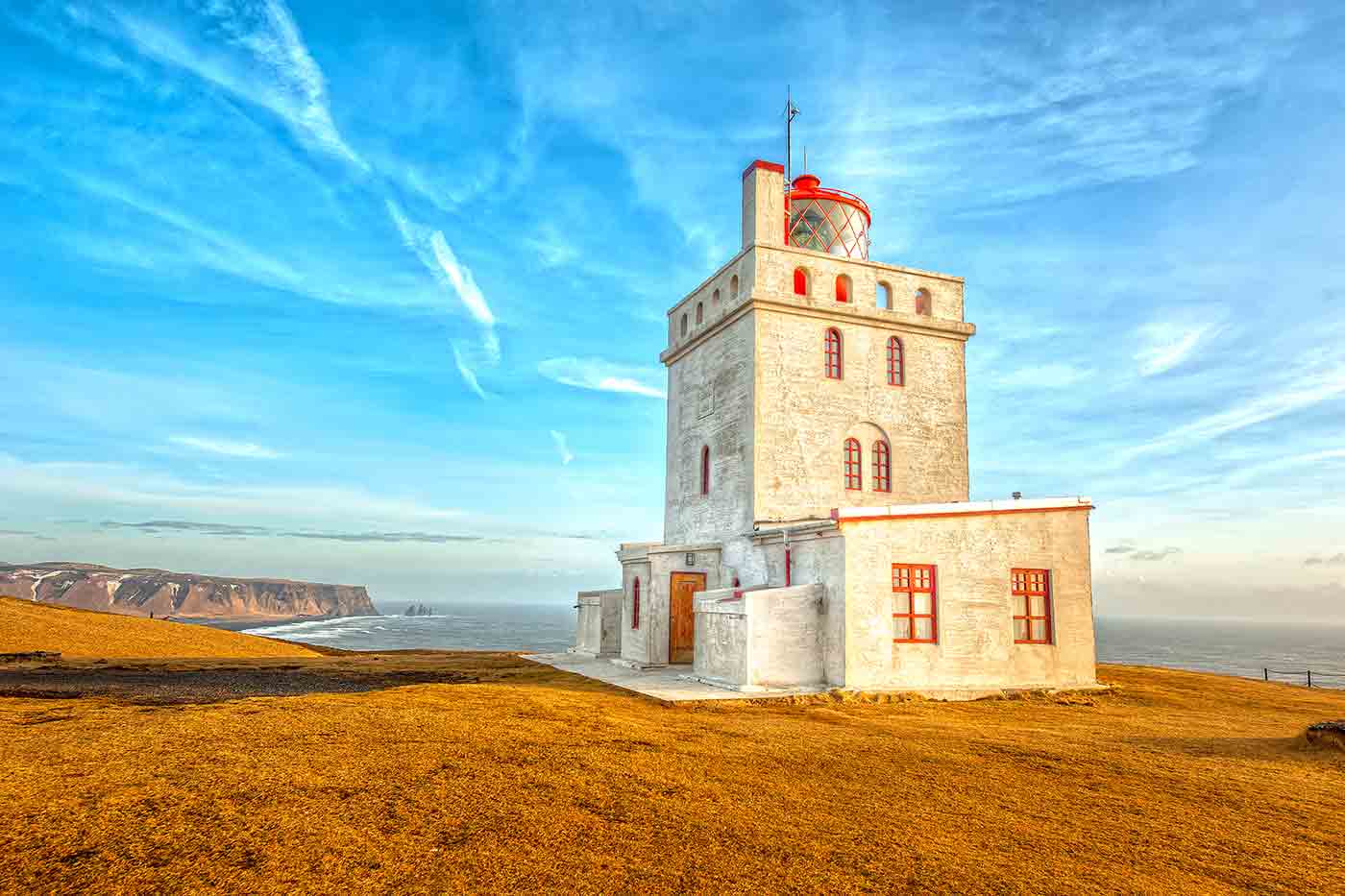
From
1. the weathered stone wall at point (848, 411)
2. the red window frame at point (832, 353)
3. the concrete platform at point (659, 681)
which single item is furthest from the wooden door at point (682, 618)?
the red window frame at point (832, 353)

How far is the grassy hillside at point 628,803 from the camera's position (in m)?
5.27

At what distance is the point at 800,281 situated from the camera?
20656 mm

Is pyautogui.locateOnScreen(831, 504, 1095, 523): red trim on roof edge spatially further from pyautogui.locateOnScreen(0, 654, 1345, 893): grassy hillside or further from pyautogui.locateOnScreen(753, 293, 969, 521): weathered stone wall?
pyautogui.locateOnScreen(0, 654, 1345, 893): grassy hillside

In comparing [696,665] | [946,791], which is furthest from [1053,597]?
[946,791]

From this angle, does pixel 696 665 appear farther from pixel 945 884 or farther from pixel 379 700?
pixel 945 884

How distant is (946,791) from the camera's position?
757 centimetres

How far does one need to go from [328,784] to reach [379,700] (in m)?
Answer: 5.12

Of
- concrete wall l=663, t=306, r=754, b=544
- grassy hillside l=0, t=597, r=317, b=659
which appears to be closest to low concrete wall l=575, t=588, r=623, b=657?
concrete wall l=663, t=306, r=754, b=544

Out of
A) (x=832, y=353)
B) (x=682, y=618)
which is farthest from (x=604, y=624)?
(x=832, y=353)

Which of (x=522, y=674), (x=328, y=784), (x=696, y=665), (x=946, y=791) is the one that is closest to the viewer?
(x=328, y=784)

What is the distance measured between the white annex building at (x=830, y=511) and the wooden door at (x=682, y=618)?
51mm

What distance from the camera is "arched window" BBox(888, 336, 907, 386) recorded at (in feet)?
69.2

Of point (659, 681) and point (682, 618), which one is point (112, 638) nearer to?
point (682, 618)

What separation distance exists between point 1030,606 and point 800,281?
9691mm
